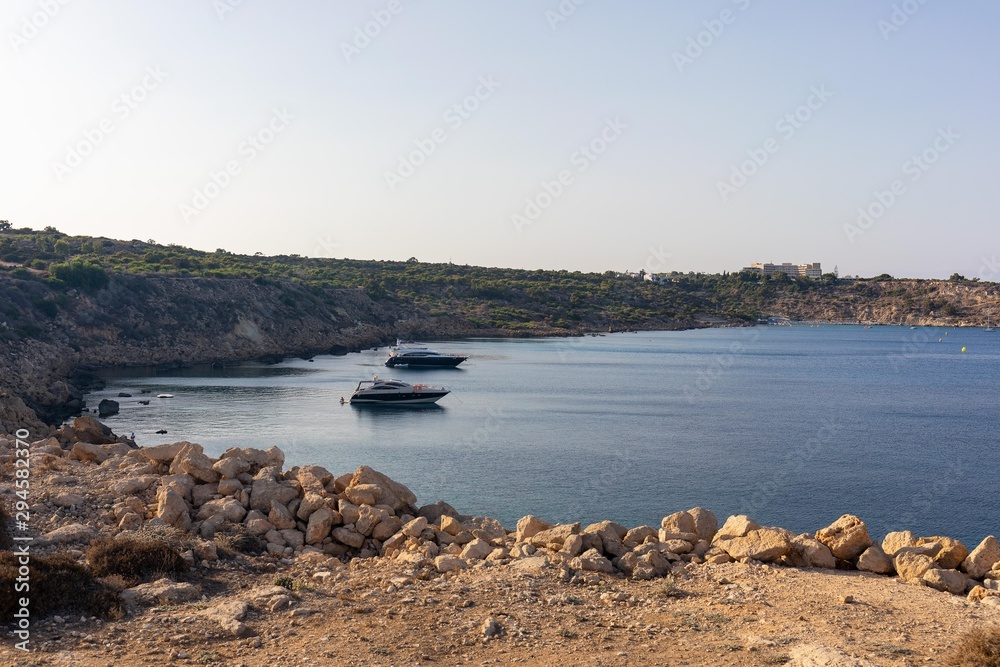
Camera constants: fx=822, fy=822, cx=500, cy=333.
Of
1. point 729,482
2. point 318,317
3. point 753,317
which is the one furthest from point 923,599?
point 753,317

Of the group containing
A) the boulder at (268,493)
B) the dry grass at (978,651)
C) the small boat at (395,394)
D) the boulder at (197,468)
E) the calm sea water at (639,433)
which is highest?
the boulder at (197,468)

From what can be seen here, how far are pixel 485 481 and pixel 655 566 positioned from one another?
56.1 feet

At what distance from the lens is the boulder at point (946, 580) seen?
1071 cm

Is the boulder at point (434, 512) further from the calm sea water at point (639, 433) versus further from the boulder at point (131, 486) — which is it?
the calm sea water at point (639, 433)

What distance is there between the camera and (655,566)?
11344 mm

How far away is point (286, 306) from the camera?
91.4m

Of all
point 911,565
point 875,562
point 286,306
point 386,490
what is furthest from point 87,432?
point 286,306

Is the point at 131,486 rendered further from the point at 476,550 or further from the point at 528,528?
the point at 528,528

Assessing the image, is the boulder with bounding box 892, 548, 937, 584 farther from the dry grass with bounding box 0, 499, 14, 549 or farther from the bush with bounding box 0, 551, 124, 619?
the dry grass with bounding box 0, 499, 14, 549

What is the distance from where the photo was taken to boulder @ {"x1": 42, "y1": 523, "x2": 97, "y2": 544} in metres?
11.6

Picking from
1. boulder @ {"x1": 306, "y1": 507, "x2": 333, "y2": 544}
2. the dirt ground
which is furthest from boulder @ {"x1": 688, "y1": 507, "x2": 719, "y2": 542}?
boulder @ {"x1": 306, "y1": 507, "x2": 333, "y2": 544}

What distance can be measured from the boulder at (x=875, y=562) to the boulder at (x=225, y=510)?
31.3 feet

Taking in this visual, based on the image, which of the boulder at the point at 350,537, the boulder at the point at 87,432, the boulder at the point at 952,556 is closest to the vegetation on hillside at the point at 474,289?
the boulder at the point at 87,432

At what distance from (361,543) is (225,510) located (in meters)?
2.33
